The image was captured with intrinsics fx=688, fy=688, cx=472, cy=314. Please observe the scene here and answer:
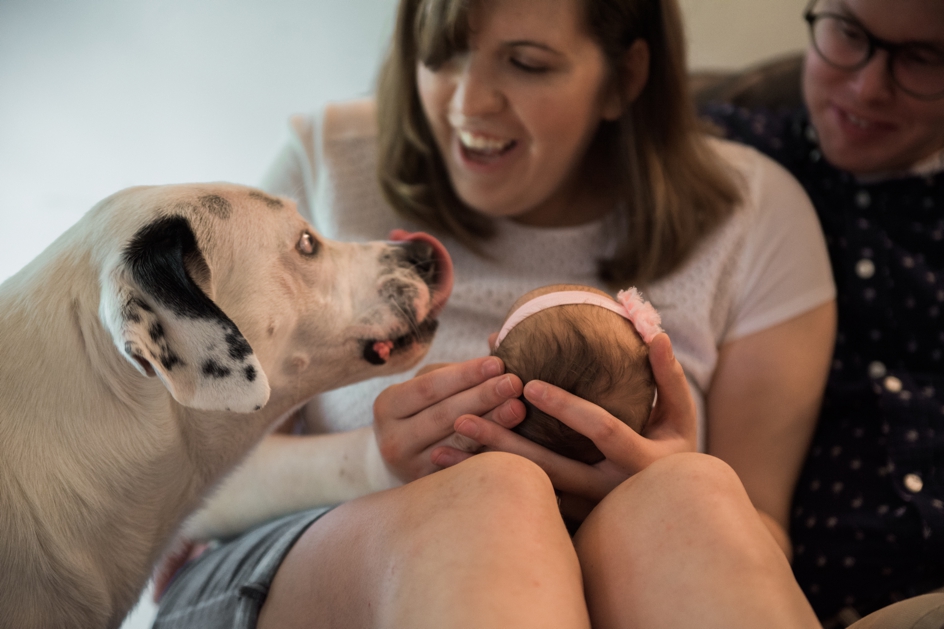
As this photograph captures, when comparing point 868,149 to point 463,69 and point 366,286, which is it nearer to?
point 463,69

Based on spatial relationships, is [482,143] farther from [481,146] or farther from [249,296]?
[249,296]

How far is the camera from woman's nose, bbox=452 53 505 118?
123 centimetres

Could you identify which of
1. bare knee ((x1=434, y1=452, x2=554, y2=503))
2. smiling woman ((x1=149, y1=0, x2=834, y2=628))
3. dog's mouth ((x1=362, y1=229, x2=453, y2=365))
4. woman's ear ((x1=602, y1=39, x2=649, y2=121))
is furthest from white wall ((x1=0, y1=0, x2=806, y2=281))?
bare knee ((x1=434, y1=452, x2=554, y2=503))

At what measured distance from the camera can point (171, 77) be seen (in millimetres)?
2164

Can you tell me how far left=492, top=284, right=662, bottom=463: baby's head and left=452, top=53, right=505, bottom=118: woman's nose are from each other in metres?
0.42

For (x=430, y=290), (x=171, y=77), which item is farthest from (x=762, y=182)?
(x=171, y=77)

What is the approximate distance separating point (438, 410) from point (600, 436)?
23 centimetres

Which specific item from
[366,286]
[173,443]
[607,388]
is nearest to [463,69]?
[366,286]

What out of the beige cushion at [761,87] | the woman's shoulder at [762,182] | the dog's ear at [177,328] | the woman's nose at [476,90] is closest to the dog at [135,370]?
the dog's ear at [177,328]

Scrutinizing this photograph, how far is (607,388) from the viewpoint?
0.96m

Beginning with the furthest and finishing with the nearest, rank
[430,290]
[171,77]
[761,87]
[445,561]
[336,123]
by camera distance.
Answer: [171,77], [761,87], [336,123], [430,290], [445,561]

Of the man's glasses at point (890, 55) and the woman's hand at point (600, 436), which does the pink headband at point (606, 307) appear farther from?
the man's glasses at point (890, 55)

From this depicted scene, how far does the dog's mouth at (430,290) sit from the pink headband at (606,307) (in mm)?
157

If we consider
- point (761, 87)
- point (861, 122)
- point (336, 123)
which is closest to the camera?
point (861, 122)
